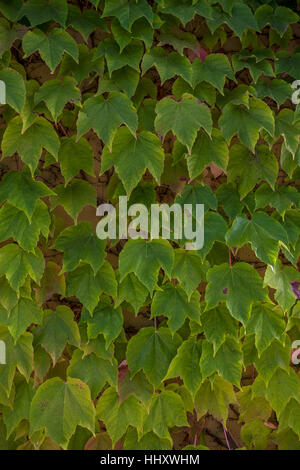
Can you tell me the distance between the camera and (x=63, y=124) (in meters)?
1.45

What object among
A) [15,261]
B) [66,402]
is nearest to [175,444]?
[66,402]

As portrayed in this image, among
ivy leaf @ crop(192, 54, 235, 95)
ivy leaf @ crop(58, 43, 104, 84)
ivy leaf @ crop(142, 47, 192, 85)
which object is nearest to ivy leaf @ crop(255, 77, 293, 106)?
ivy leaf @ crop(192, 54, 235, 95)

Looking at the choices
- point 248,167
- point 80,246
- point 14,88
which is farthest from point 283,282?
point 14,88

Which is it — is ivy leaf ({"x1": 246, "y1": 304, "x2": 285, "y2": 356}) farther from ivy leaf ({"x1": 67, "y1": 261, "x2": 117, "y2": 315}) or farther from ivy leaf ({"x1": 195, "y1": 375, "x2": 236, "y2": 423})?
ivy leaf ({"x1": 67, "y1": 261, "x2": 117, "y2": 315})

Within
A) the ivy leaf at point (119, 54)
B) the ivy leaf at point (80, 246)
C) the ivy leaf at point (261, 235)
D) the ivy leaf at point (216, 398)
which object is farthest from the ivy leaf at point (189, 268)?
the ivy leaf at point (119, 54)

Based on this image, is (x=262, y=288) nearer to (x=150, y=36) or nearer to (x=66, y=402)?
(x=66, y=402)

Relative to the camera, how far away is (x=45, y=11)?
1.30 meters

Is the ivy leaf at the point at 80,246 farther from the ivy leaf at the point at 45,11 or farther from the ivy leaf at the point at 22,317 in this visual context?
the ivy leaf at the point at 45,11

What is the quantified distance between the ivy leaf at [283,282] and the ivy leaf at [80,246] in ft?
1.54

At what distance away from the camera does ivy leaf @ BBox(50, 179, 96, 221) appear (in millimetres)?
1380

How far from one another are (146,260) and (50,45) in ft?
1.99

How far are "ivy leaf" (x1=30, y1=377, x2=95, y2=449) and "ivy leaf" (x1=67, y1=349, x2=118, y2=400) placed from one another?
0.04 m

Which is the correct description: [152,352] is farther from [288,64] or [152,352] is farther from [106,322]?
[288,64]
